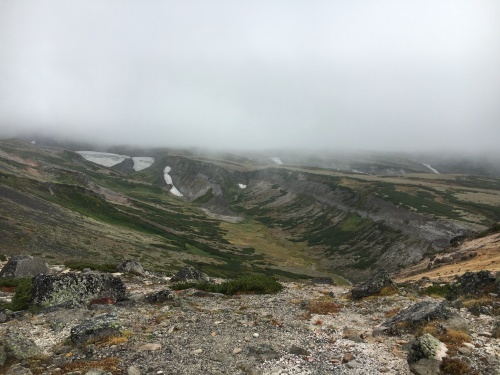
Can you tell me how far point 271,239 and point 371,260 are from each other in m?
54.5

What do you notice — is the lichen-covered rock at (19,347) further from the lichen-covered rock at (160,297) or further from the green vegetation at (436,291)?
the green vegetation at (436,291)

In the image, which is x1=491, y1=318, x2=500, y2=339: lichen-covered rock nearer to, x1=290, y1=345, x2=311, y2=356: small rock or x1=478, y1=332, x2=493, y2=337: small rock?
x1=478, y1=332, x2=493, y2=337: small rock

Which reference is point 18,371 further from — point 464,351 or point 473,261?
point 473,261

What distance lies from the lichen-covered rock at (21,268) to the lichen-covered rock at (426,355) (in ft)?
114

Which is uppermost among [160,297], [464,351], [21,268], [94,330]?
[464,351]

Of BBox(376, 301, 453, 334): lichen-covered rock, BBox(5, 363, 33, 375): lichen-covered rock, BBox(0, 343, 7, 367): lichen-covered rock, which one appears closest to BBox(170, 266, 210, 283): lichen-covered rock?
BBox(0, 343, 7, 367): lichen-covered rock

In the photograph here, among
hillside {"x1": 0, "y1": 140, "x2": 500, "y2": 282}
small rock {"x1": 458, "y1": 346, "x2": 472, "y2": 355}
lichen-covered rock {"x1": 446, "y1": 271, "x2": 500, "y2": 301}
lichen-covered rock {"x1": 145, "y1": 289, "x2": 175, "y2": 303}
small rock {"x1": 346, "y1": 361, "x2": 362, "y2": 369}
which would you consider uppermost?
small rock {"x1": 458, "y1": 346, "x2": 472, "y2": 355}

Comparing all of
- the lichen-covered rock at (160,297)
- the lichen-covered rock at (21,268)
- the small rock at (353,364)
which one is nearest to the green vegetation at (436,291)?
the small rock at (353,364)

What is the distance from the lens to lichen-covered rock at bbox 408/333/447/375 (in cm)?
1120

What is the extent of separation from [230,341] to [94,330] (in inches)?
254

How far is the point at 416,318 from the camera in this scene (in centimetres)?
1577

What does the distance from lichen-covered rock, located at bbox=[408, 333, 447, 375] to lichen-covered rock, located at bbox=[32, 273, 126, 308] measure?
62.4ft

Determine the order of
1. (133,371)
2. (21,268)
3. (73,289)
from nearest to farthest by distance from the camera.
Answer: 1. (133,371)
2. (73,289)
3. (21,268)

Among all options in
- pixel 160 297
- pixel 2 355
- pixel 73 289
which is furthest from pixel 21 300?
pixel 2 355
